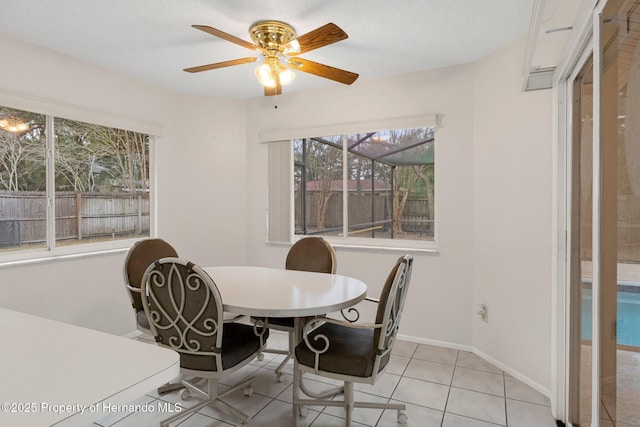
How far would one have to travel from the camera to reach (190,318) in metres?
1.76

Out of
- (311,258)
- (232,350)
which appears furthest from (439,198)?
(232,350)

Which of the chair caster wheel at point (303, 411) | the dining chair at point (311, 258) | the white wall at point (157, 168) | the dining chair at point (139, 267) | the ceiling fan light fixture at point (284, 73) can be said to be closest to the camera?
the chair caster wheel at point (303, 411)

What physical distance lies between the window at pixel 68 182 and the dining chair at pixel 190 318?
5.25 ft

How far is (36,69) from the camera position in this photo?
104 inches

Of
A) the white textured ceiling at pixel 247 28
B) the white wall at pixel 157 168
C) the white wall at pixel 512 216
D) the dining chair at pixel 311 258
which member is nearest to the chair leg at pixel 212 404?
the dining chair at pixel 311 258

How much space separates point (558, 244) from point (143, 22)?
9.56 feet

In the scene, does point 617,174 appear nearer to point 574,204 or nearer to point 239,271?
point 574,204

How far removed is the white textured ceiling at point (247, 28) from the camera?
6.92ft

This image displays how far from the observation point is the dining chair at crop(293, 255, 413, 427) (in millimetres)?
1692

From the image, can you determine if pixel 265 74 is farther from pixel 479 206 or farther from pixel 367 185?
pixel 479 206

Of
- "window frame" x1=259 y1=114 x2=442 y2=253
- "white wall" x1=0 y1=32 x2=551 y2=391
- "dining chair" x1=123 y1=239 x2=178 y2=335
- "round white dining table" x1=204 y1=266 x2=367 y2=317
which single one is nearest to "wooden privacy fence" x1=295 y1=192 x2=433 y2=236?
"window frame" x1=259 y1=114 x2=442 y2=253

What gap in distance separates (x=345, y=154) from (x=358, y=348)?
2.16 m

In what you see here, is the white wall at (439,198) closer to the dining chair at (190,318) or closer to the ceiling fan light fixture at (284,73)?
the ceiling fan light fixture at (284,73)

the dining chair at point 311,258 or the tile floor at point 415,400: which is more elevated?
the dining chair at point 311,258
